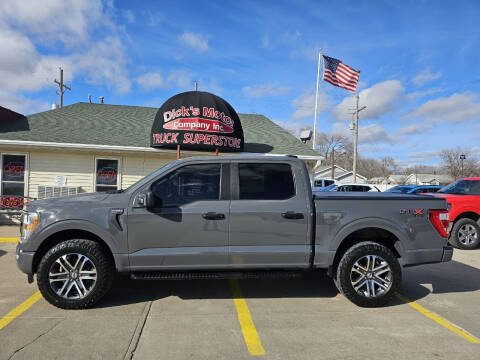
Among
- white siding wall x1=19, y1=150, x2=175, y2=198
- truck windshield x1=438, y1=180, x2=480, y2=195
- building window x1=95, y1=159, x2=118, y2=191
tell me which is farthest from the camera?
building window x1=95, y1=159, x2=118, y2=191

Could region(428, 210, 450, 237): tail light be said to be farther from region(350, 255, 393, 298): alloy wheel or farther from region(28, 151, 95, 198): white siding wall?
region(28, 151, 95, 198): white siding wall

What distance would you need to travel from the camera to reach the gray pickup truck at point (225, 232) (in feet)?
12.8

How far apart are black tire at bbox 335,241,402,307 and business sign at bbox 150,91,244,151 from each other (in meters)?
7.36

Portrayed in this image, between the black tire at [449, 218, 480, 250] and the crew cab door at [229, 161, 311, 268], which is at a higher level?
the crew cab door at [229, 161, 311, 268]

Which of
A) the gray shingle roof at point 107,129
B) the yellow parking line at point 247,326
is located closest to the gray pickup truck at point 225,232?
the yellow parking line at point 247,326

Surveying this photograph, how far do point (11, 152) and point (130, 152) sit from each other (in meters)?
4.04

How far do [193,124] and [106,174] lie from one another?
3.78m

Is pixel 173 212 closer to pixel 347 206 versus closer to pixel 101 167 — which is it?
pixel 347 206

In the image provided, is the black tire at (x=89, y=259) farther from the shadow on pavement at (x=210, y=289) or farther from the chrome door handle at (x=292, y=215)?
the chrome door handle at (x=292, y=215)

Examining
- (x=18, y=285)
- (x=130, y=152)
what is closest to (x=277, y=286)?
(x=18, y=285)

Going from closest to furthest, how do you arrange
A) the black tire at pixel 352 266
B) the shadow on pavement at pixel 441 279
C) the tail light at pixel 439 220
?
the black tire at pixel 352 266
the tail light at pixel 439 220
the shadow on pavement at pixel 441 279

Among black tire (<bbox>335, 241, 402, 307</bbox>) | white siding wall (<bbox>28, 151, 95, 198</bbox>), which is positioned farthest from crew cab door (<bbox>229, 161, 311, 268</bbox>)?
white siding wall (<bbox>28, 151, 95, 198</bbox>)

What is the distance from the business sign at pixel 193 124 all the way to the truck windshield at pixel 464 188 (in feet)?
22.3

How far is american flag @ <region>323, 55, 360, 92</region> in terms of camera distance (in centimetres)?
1670
